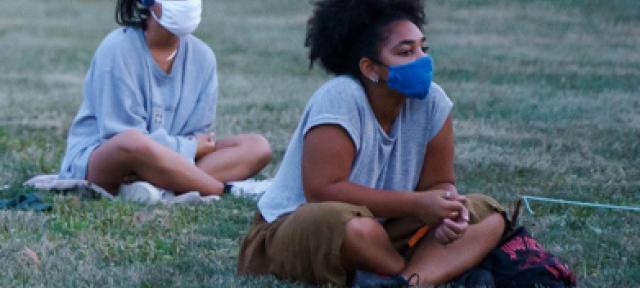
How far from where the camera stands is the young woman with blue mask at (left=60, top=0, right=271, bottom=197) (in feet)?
21.1

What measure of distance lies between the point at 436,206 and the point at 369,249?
263mm

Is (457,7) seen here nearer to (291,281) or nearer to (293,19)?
(293,19)

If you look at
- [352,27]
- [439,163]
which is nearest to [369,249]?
[439,163]

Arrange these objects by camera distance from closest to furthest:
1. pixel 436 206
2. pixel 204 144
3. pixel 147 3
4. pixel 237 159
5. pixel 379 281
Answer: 1. pixel 436 206
2. pixel 379 281
3. pixel 147 3
4. pixel 204 144
5. pixel 237 159

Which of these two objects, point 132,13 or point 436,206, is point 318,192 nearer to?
point 436,206

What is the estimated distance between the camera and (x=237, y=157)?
6.88 meters

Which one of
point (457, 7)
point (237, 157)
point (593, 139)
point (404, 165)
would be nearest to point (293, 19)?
point (457, 7)

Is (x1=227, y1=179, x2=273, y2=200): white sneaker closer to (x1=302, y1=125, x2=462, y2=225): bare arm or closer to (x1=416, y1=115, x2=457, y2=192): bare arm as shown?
(x1=416, y1=115, x2=457, y2=192): bare arm

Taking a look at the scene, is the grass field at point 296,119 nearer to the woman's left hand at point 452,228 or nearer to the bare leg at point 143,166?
the bare leg at point 143,166

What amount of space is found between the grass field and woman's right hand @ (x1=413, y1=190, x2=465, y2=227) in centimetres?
57

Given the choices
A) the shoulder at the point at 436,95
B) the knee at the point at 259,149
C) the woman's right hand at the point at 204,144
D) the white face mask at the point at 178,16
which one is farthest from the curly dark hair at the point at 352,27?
the knee at the point at 259,149

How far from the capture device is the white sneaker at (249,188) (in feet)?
21.6

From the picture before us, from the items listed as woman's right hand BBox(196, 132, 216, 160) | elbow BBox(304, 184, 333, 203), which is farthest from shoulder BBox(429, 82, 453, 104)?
woman's right hand BBox(196, 132, 216, 160)

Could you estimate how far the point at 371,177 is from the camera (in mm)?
4688
